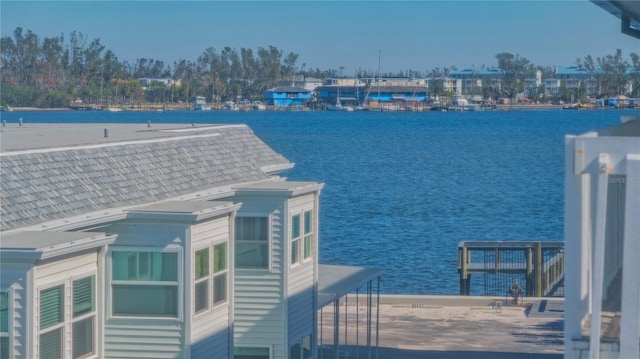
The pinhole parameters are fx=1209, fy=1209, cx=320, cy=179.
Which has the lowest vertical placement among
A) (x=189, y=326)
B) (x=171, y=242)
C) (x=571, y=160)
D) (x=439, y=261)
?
(x=439, y=261)

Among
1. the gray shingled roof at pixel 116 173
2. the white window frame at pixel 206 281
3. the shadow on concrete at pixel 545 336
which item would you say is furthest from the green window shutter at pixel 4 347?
the shadow on concrete at pixel 545 336

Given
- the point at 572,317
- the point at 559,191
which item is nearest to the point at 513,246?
the point at 572,317

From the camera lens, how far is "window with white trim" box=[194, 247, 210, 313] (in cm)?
1488

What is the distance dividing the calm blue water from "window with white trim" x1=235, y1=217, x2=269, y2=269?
2118 cm

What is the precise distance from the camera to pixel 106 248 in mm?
13359

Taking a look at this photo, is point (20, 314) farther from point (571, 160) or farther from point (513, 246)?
point (513, 246)

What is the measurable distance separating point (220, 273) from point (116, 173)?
1.87m

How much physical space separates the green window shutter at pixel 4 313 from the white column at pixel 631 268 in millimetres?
6831

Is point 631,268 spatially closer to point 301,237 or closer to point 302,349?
point 301,237

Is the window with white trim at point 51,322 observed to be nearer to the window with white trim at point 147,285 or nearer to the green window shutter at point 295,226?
the window with white trim at point 147,285

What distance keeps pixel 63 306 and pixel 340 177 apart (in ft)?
259

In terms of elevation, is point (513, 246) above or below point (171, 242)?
below

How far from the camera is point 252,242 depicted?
18172 millimetres

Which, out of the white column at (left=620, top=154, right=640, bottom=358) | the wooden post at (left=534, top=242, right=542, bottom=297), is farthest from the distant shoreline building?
the wooden post at (left=534, top=242, right=542, bottom=297)
